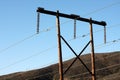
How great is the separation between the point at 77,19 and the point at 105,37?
3.14 m

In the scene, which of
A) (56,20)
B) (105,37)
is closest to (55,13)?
(56,20)

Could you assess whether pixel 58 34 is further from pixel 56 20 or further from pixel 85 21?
pixel 85 21

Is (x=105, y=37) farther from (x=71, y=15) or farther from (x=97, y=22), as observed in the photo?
(x=71, y=15)

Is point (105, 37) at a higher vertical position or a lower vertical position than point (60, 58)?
higher

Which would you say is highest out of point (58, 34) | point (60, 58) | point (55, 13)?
point (55, 13)

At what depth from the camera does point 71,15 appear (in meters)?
29.0

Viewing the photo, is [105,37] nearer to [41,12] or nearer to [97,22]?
[97,22]

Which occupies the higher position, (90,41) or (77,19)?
(77,19)

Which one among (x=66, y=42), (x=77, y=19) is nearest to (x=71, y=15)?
(x=77, y=19)

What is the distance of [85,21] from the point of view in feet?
96.0

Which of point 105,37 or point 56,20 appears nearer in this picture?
point 56,20

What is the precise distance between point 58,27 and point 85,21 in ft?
9.12

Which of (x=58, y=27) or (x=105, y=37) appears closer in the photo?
(x=58, y=27)

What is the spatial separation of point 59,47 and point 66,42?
0.90 meters
